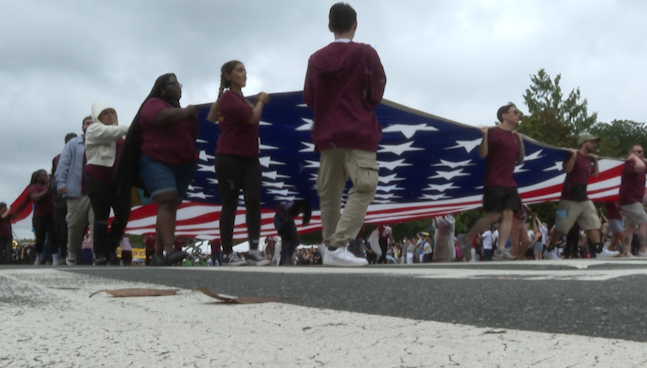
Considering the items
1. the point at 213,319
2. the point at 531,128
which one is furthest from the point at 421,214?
the point at 531,128

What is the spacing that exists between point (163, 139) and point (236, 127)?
0.57 meters

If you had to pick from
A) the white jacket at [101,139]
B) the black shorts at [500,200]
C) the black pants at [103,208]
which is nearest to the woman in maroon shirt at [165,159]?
the white jacket at [101,139]

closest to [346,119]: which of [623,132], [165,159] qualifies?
[165,159]

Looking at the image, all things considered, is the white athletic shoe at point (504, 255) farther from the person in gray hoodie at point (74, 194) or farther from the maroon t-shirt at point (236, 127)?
the person in gray hoodie at point (74, 194)

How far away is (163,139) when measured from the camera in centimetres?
520

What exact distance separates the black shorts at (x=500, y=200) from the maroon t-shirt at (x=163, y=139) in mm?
2870

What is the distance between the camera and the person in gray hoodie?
6785mm

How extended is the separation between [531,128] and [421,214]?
29209 mm

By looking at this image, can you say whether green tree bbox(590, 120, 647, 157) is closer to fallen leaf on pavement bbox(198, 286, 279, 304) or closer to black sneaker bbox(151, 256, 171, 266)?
black sneaker bbox(151, 256, 171, 266)

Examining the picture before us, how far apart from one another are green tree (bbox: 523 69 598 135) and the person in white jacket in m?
47.4

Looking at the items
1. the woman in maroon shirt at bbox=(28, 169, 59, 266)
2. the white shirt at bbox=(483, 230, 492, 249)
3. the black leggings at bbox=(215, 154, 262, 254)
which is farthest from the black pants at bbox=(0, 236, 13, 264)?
the white shirt at bbox=(483, 230, 492, 249)

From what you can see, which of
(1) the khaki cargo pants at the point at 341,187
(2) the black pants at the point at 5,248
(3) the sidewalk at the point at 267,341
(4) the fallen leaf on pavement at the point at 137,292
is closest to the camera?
(3) the sidewalk at the point at 267,341

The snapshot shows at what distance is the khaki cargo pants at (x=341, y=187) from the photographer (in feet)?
14.1

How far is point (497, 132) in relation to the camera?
676 cm
